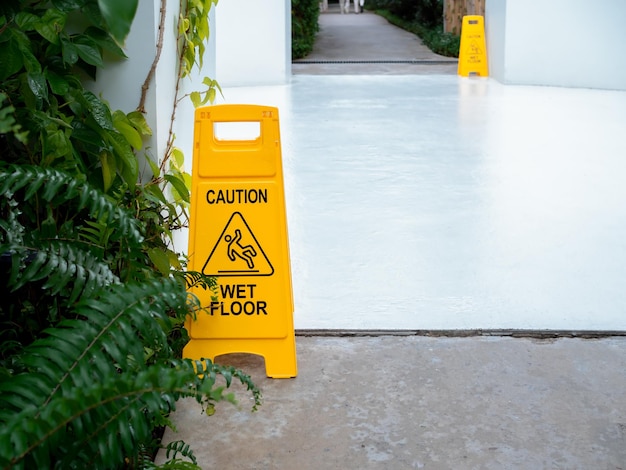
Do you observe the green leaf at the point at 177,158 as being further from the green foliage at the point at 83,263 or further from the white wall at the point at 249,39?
the white wall at the point at 249,39

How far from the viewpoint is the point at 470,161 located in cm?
623

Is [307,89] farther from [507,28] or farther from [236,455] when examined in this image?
[236,455]

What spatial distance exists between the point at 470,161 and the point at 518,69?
4942 mm

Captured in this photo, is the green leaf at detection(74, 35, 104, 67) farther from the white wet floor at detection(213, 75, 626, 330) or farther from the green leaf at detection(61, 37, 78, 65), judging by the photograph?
the white wet floor at detection(213, 75, 626, 330)

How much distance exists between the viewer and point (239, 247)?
9.43 ft

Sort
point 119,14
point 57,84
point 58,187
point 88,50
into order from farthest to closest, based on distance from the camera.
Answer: point 88,50 < point 57,84 < point 58,187 < point 119,14

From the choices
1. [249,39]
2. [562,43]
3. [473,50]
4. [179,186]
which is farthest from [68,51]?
[473,50]

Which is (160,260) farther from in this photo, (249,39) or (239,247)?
(249,39)

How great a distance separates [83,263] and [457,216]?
9.82 feet

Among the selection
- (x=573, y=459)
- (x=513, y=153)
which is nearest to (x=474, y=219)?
(x=513, y=153)

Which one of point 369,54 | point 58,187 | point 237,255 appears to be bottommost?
point 369,54

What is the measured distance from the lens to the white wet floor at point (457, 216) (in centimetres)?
351

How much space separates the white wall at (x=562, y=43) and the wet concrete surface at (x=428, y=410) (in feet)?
25.4

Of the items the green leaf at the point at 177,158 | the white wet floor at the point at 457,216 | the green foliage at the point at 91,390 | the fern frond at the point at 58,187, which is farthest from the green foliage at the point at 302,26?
the green foliage at the point at 91,390
